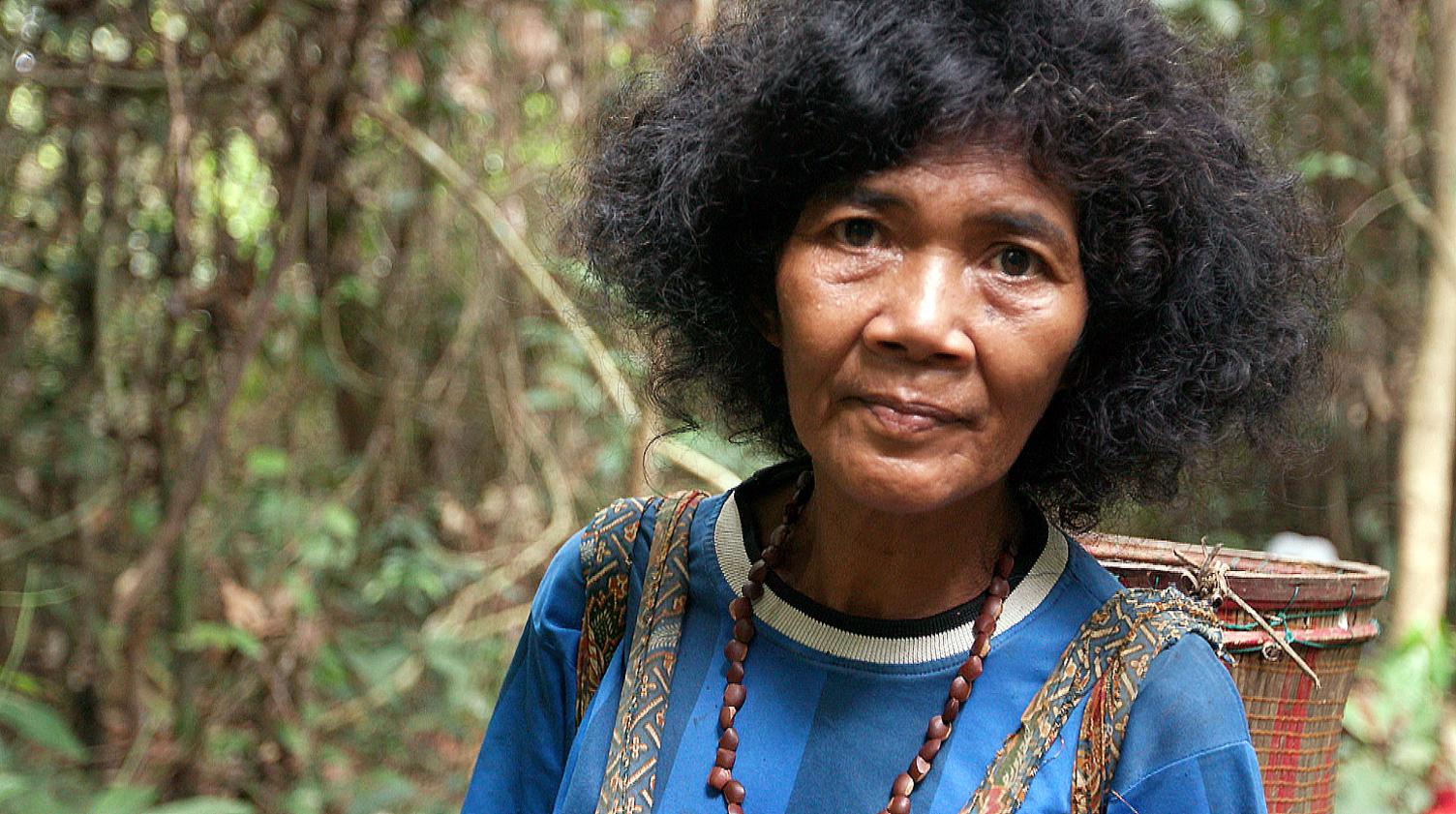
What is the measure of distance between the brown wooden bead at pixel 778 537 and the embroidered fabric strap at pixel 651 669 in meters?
0.09

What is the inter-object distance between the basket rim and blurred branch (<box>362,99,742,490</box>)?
117 centimetres

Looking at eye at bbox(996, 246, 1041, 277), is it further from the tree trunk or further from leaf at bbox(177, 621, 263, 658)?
the tree trunk

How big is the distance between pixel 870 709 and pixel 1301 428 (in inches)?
22.4

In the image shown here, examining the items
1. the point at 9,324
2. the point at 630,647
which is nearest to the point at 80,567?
the point at 9,324

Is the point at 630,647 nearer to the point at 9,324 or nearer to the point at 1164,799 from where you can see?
the point at 1164,799

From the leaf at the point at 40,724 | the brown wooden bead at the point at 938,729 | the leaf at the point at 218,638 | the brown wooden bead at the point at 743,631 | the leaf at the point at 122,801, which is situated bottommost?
the leaf at the point at 122,801

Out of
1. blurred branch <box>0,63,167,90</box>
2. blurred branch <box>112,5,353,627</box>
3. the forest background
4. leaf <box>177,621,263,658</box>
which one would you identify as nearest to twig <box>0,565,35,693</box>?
the forest background

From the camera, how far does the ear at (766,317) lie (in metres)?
1.23

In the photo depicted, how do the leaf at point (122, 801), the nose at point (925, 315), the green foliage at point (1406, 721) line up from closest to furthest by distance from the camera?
the nose at point (925, 315)
the leaf at point (122, 801)
the green foliage at point (1406, 721)

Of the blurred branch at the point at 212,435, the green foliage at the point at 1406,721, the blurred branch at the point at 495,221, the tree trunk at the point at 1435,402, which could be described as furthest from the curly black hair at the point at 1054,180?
the tree trunk at the point at 1435,402

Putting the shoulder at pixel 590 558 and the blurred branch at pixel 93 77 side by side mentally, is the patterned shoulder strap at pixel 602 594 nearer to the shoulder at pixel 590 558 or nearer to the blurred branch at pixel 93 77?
the shoulder at pixel 590 558

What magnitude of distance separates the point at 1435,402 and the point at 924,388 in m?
2.92

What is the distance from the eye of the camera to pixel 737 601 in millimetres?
1247

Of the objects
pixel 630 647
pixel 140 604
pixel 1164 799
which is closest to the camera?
pixel 1164 799
